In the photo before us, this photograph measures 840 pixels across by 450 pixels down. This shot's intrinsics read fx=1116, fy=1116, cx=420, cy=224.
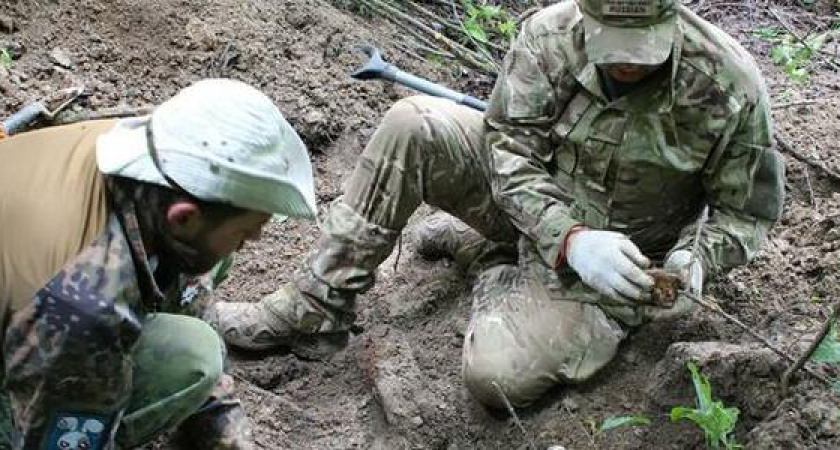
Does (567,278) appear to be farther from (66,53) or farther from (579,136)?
(66,53)

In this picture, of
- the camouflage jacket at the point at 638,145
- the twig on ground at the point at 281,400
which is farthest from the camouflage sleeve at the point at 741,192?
the twig on ground at the point at 281,400

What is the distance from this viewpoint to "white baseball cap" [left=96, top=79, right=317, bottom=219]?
7.00 ft

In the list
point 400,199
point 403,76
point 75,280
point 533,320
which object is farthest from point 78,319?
point 403,76

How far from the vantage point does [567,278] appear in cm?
334

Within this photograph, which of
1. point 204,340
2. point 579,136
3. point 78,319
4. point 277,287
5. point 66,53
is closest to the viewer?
point 78,319

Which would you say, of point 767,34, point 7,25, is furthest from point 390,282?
point 767,34

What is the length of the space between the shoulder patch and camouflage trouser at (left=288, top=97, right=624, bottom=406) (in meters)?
1.14

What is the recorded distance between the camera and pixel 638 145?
123 inches

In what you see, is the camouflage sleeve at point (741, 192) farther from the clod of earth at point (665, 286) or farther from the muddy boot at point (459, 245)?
the muddy boot at point (459, 245)

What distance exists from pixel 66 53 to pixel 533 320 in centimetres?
222

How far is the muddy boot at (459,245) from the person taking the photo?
3.63m

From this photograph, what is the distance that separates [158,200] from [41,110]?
1.85m

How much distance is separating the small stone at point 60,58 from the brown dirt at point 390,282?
2 cm

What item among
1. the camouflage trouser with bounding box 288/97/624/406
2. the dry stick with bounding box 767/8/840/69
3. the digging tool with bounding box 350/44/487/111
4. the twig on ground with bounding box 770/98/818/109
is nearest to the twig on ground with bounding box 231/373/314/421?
the camouflage trouser with bounding box 288/97/624/406
